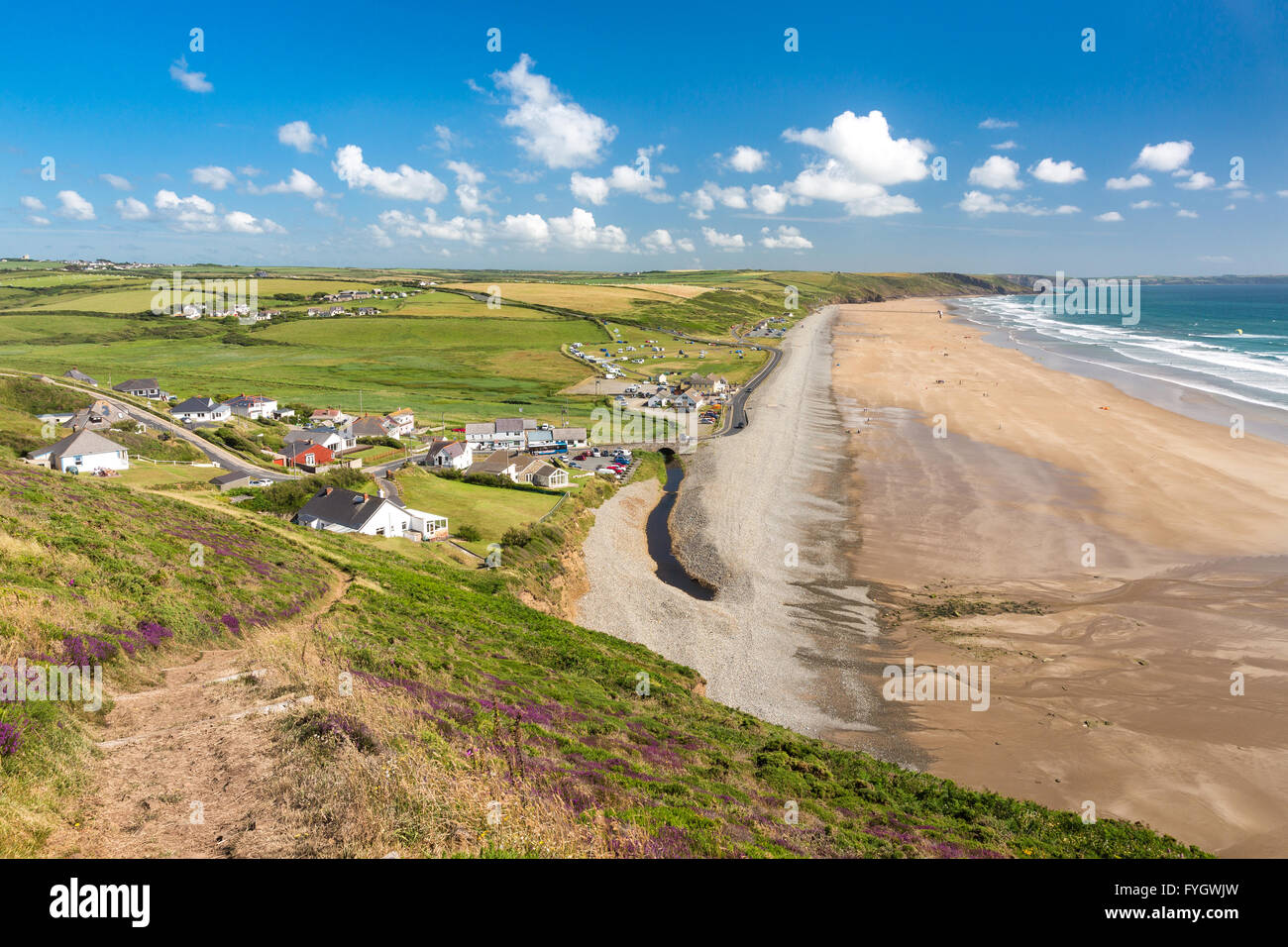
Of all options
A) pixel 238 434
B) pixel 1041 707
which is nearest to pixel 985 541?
pixel 1041 707

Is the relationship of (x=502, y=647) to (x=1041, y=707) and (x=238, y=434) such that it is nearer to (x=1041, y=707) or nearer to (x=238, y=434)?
(x=1041, y=707)

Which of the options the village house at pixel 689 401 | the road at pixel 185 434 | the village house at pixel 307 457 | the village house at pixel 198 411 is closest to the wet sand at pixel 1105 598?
the village house at pixel 689 401

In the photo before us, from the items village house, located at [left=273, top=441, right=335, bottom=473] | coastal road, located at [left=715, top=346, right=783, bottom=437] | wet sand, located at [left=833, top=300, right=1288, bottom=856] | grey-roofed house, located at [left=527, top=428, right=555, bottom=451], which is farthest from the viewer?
coastal road, located at [left=715, top=346, right=783, bottom=437]

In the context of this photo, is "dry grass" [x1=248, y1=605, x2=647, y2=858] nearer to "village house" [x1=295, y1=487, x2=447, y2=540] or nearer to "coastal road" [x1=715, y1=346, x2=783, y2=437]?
"village house" [x1=295, y1=487, x2=447, y2=540]

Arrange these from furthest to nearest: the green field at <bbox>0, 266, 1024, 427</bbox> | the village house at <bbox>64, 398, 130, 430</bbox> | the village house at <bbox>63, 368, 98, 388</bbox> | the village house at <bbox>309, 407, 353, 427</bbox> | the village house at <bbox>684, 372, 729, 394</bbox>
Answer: the village house at <bbox>684, 372, 729, 394</bbox>
the green field at <bbox>0, 266, 1024, 427</bbox>
the village house at <bbox>63, 368, 98, 388</bbox>
the village house at <bbox>309, 407, 353, 427</bbox>
the village house at <bbox>64, 398, 130, 430</bbox>

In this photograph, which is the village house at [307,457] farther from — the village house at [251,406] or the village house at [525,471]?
the village house at [251,406]

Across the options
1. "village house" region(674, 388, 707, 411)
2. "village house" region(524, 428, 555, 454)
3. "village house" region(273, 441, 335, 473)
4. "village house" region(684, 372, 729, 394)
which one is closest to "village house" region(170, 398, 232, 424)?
"village house" region(273, 441, 335, 473)

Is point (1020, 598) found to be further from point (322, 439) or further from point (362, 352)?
point (362, 352)
